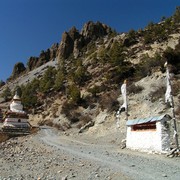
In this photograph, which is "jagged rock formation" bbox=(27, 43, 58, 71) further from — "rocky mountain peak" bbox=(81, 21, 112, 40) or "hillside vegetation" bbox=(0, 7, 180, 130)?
"hillside vegetation" bbox=(0, 7, 180, 130)

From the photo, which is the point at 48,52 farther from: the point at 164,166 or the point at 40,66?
the point at 164,166

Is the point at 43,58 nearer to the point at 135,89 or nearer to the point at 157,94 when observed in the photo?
the point at 135,89

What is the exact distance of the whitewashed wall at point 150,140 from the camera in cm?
1581

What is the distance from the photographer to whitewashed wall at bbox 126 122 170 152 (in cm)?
1581

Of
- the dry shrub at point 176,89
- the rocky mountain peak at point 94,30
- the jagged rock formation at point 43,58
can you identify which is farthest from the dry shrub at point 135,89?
the jagged rock formation at point 43,58

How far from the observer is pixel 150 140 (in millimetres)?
16938

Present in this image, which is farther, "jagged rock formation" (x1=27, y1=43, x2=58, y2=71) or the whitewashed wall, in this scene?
"jagged rock formation" (x1=27, y1=43, x2=58, y2=71)

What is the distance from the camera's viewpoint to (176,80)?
33625 millimetres

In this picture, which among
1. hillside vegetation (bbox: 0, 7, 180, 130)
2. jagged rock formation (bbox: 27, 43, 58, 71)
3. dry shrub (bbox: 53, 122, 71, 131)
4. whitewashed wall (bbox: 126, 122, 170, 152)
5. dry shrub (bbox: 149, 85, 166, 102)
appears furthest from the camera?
jagged rock formation (bbox: 27, 43, 58, 71)

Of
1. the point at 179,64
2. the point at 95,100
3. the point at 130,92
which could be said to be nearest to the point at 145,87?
the point at 130,92

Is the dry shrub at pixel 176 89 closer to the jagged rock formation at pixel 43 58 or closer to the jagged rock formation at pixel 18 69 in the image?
the jagged rock formation at pixel 43 58

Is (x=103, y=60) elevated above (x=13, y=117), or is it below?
above

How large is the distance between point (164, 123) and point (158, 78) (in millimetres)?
21564

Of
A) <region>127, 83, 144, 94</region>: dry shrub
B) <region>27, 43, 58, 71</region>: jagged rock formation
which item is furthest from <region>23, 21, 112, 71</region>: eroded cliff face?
<region>127, 83, 144, 94</region>: dry shrub
